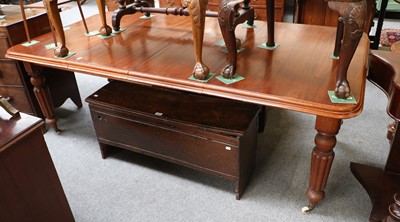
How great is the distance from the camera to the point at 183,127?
1.55 metres

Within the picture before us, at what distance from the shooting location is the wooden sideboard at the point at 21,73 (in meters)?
2.02

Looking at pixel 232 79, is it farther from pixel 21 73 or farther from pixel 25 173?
pixel 21 73

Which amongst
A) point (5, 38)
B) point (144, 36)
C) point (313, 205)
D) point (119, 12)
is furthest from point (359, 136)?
point (5, 38)

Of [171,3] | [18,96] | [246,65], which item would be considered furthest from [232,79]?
[171,3]

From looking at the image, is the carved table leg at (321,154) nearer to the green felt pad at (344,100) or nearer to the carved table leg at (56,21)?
A: the green felt pad at (344,100)

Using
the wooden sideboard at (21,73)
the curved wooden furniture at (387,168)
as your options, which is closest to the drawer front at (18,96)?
the wooden sideboard at (21,73)

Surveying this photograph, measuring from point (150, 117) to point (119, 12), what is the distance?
84 cm

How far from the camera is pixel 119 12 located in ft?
6.77

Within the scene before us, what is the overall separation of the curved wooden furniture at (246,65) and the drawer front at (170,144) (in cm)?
20

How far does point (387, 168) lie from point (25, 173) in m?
1.61

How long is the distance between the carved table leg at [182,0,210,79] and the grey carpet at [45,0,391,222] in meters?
0.66

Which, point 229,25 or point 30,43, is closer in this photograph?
point 229,25

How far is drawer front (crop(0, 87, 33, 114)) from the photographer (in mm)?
2152

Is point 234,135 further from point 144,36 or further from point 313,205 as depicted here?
point 144,36
